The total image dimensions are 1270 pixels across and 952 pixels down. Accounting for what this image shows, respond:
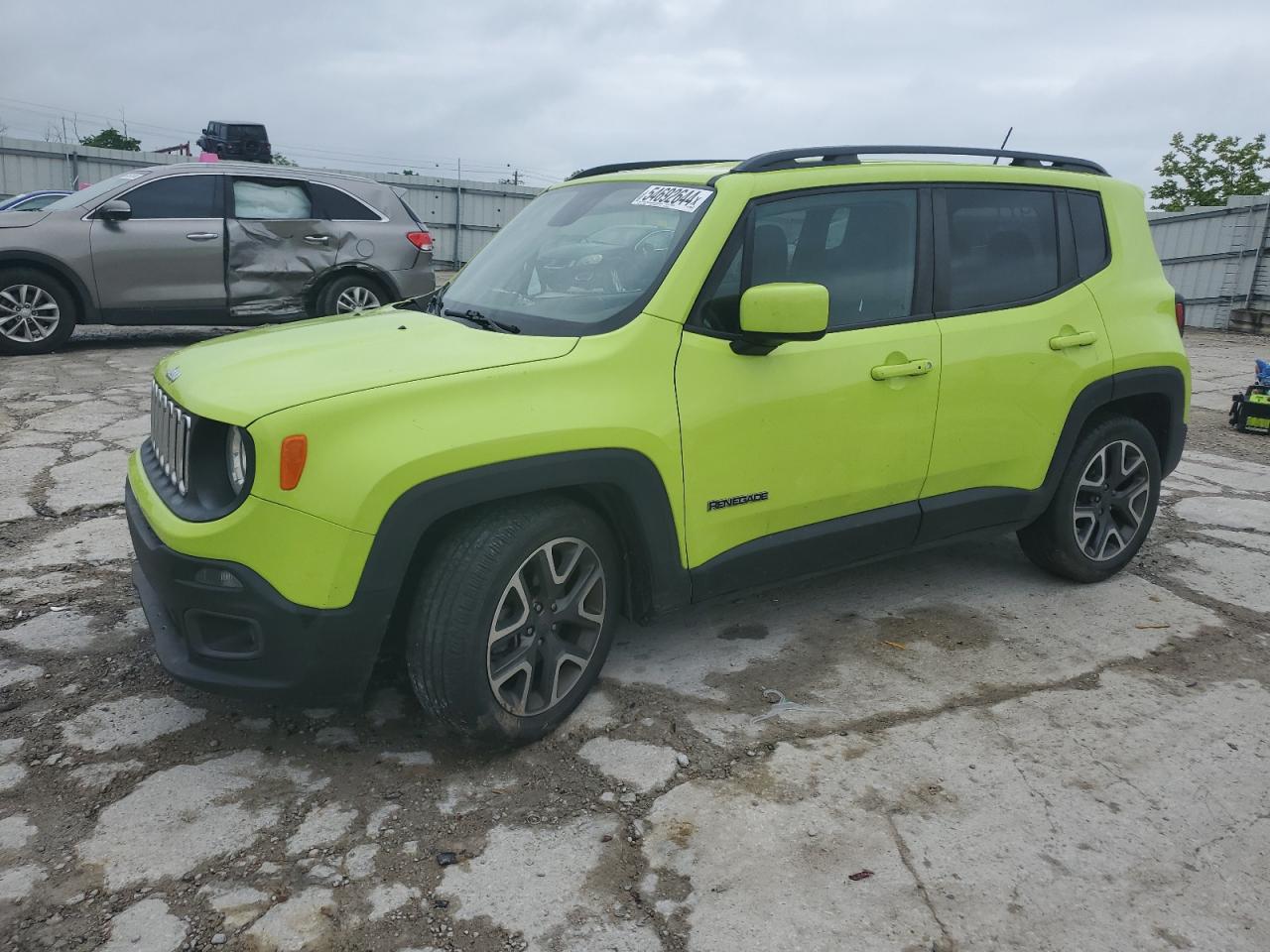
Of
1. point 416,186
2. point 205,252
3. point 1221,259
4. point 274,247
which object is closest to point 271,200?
point 274,247

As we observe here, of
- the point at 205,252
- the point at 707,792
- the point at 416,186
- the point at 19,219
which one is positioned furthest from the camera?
the point at 416,186

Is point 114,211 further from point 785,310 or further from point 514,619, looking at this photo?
point 785,310

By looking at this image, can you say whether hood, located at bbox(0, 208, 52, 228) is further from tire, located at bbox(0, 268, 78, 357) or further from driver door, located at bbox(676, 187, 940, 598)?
driver door, located at bbox(676, 187, 940, 598)

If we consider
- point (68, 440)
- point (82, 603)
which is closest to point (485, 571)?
point (82, 603)

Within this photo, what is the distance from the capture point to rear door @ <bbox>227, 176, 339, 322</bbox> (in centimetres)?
883

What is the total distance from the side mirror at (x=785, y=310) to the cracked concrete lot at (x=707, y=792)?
3.89 ft

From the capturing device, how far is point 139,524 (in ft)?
9.34

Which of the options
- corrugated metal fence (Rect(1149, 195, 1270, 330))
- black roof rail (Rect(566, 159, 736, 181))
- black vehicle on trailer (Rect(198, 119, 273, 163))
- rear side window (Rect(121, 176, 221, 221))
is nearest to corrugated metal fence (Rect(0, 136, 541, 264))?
black vehicle on trailer (Rect(198, 119, 273, 163))

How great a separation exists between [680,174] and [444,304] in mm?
948

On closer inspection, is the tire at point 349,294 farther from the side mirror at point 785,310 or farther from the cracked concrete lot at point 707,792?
the side mirror at point 785,310

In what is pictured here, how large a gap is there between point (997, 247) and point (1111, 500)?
1.22 m

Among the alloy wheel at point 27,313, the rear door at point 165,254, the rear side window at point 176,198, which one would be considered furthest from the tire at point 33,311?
the rear side window at point 176,198

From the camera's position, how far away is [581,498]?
292 centimetres

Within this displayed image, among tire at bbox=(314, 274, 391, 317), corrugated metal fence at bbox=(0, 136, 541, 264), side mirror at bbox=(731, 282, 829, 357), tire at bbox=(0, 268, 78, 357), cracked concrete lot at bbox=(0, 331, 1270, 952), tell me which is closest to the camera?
cracked concrete lot at bbox=(0, 331, 1270, 952)
